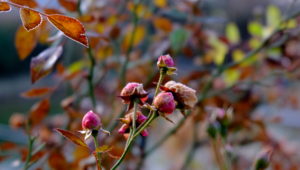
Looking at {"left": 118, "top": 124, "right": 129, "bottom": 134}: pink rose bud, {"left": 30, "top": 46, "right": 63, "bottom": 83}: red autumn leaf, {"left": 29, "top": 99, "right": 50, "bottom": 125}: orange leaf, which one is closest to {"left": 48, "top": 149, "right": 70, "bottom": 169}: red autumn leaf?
{"left": 29, "top": 99, "right": 50, "bottom": 125}: orange leaf

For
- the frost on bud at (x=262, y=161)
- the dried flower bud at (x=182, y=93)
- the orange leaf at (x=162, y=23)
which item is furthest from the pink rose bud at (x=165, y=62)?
the orange leaf at (x=162, y=23)

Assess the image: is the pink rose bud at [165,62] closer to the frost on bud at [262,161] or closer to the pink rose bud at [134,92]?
the pink rose bud at [134,92]

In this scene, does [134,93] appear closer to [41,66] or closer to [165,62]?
[165,62]

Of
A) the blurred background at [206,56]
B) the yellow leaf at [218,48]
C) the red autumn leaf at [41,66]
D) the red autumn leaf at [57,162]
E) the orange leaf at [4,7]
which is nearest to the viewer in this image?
the orange leaf at [4,7]

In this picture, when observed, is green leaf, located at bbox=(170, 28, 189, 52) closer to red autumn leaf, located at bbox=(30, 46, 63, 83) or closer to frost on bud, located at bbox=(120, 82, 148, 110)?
red autumn leaf, located at bbox=(30, 46, 63, 83)

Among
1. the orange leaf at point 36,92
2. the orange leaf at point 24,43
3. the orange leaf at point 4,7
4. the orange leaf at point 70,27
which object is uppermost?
the orange leaf at point 4,7

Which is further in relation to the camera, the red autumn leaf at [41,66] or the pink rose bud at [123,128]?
the red autumn leaf at [41,66]

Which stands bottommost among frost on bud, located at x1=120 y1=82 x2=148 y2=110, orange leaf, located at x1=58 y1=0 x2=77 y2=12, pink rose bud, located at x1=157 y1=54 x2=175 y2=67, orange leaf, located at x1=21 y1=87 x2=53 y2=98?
orange leaf, located at x1=21 y1=87 x2=53 y2=98

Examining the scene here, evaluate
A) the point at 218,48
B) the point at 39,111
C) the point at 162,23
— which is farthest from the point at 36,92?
the point at 218,48

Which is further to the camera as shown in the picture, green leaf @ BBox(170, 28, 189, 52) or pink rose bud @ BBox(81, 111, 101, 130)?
green leaf @ BBox(170, 28, 189, 52)
